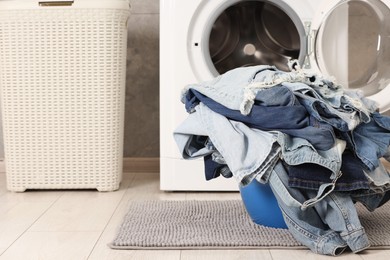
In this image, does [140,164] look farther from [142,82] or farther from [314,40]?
[314,40]

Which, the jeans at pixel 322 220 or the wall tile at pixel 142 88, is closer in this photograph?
the jeans at pixel 322 220

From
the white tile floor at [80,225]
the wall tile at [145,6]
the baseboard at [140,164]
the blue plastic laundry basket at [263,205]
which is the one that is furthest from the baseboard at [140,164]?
the blue plastic laundry basket at [263,205]

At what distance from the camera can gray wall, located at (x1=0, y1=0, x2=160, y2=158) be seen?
2.59 metres

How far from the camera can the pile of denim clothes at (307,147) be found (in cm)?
137

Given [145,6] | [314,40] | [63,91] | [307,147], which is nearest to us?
[307,147]

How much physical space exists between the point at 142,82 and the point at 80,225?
1.02 metres

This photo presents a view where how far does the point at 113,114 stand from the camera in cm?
221

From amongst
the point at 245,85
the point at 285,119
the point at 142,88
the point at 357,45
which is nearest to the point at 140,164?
the point at 142,88

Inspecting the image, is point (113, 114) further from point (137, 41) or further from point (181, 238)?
point (181, 238)

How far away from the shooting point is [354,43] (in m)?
2.08

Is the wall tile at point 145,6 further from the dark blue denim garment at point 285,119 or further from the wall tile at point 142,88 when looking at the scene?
the dark blue denim garment at point 285,119

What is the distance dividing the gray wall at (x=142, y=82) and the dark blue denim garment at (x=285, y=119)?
3.86ft

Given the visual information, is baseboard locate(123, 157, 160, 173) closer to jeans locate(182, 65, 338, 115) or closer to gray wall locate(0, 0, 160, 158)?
gray wall locate(0, 0, 160, 158)

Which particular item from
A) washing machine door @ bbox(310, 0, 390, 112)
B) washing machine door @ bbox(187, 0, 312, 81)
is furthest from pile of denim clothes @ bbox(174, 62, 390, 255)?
washing machine door @ bbox(187, 0, 312, 81)
